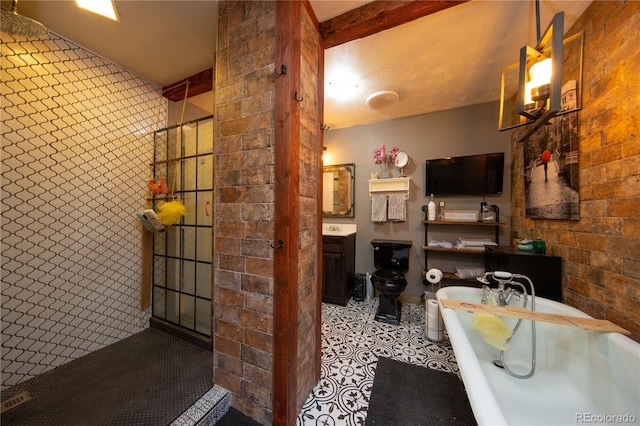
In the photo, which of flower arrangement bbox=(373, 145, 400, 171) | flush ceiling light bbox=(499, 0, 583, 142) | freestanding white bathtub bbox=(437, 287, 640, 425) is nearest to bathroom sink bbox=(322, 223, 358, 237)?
flower arrangement bbox=(373, 145, 400, 171)

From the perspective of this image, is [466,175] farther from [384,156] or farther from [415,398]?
[415,398]

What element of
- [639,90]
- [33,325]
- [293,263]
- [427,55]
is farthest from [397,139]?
[33,325]

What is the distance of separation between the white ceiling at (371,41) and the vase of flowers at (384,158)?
2.43 feet

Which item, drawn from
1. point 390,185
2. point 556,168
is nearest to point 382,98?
point 390,185

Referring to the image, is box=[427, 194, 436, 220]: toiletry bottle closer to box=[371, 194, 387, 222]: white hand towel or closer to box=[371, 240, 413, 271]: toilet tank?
box=[371, 240, 413, 271]: toilet tank

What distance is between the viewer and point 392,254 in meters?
2.65

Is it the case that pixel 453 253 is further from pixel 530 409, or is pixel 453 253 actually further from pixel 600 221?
pixel 530 409

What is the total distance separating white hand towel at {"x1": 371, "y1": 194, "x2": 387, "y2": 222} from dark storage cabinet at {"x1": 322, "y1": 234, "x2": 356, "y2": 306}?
53 centimetres

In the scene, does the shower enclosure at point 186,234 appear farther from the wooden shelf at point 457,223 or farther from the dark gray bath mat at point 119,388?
the wooden shelf at point 457,223

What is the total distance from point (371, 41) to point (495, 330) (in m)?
2.13

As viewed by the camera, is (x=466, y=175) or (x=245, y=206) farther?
(x=466, y=175)

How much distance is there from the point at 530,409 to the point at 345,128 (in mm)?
3178

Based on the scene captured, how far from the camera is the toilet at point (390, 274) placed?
2.25 m

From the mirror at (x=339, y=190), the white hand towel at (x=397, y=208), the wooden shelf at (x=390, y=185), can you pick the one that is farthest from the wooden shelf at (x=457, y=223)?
the mirror at (x=339, y=190)
